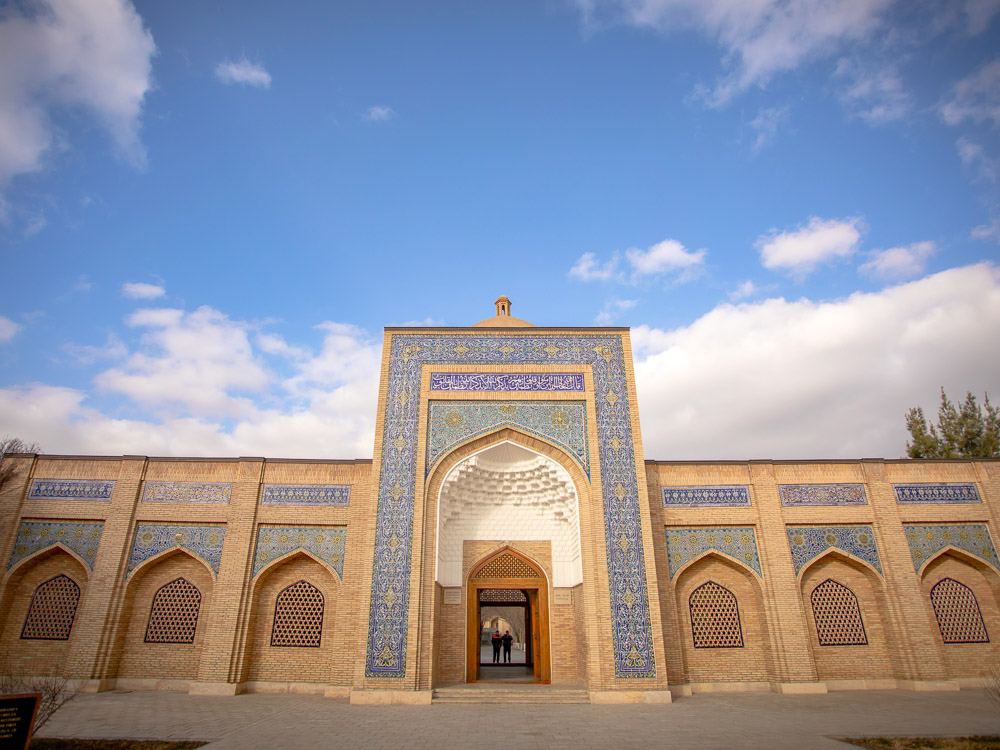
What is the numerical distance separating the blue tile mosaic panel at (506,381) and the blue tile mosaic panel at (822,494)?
350 cm

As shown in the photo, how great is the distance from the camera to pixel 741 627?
809cm

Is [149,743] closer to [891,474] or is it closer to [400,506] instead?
[400,506]

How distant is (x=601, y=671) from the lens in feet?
22.9

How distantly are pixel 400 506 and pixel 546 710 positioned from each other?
300 cm

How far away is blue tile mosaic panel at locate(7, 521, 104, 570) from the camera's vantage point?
8266 millimetres

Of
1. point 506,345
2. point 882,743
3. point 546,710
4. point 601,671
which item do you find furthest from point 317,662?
point 882,743

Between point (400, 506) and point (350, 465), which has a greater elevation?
point (350, 465)

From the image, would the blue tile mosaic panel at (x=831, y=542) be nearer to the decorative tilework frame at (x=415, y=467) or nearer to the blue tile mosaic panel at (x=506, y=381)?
the decorative tilework frame at (x=415, y=467)

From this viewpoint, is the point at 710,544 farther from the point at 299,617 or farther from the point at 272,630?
the point at 272,630

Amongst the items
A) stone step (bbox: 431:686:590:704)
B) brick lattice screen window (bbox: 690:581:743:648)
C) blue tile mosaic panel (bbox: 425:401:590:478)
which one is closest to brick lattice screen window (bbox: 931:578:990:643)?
brick lattice screen window (bbox: 690:581:743:648)

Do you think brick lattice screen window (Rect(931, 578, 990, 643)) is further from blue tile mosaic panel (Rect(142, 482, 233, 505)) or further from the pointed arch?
blue tile mosaic panel (Rect(142, 482, 233, 505))

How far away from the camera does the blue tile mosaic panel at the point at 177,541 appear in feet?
26.9

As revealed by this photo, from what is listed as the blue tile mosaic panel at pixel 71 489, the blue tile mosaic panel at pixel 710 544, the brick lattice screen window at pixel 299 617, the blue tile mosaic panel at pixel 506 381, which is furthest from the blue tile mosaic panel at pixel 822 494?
the blue tile mosaic panel at pixel 71 489

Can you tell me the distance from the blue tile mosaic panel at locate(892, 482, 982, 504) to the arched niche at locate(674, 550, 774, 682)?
271 centimetres
